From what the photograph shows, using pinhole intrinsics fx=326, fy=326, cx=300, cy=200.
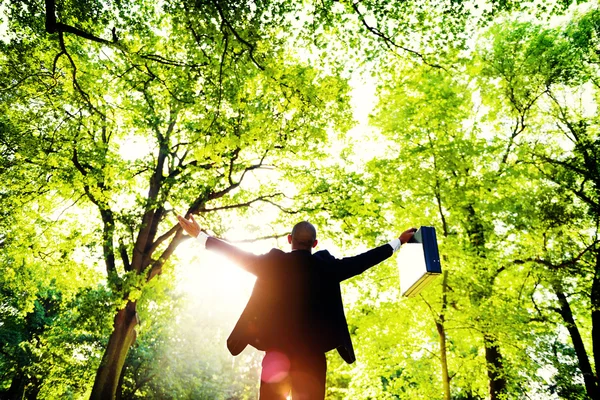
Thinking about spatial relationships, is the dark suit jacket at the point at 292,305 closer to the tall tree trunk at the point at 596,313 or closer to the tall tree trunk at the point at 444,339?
the tall tree trunk at the point at 444,339

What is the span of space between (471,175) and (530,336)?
4.47 metres

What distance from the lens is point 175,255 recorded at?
1330cm

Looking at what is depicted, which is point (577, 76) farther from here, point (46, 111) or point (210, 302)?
point (210, 302)

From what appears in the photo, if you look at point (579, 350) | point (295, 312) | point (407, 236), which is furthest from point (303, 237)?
point (579, 350)

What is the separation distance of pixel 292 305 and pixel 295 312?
0.05m

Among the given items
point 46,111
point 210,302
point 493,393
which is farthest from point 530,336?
point 210,302

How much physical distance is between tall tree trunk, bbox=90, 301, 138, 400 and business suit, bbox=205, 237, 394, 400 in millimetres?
9130

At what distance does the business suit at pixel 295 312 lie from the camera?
209cm

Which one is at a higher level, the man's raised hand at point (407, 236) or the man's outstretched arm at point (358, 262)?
the man's raised hand at point (407, 236)

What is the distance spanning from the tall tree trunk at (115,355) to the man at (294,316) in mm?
9132

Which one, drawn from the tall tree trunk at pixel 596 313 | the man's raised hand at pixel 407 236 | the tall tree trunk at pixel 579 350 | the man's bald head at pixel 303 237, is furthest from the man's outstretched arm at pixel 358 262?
the tall tree trunk at pixel 579 350

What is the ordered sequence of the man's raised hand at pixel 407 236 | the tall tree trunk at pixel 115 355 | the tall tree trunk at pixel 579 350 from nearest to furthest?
the man's raised hand at pixel 407 236, the tall tree trunk at pixel 115 355, the tall tree trunk at pixel 579 350

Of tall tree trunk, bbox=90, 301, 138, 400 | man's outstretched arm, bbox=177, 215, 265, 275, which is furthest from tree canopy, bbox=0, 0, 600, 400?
man's outstretched arm, bbox=177, 215, 265, 275

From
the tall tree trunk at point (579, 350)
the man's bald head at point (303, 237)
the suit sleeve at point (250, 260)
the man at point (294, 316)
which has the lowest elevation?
the man at point (294, 316)
